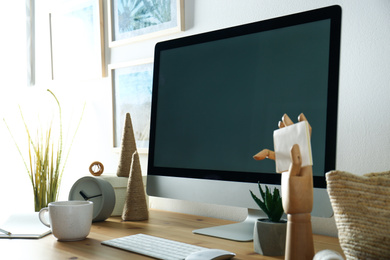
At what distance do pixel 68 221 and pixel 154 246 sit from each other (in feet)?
0.74

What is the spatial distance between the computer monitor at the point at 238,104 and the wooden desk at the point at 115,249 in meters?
0.08

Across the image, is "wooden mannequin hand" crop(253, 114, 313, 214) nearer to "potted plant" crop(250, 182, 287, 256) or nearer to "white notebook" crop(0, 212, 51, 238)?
"potted plant" crop(250, 182, 287, 256)

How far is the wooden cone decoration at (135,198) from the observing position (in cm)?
132


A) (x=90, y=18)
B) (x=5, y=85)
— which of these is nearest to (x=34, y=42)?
(x=5, y=85)

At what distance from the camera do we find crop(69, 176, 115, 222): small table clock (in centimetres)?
128

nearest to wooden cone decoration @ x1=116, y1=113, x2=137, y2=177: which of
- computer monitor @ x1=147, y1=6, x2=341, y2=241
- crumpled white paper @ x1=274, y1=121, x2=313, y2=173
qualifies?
computer monitor @ x1=147, y1=6, x2=341, y2=241

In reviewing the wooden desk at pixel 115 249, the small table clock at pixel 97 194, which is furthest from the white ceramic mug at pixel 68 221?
the small table clock at pixel 97 194

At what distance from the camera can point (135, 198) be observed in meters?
1.33

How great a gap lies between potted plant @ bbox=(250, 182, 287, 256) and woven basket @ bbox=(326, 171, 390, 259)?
21cm

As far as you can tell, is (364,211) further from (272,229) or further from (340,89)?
(340,89)

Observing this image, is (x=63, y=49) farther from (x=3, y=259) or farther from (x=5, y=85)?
(x=3, y=259)

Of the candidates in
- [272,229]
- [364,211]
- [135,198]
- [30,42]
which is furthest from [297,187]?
[30,42]

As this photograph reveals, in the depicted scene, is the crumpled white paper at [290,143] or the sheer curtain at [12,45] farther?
the sheer curtain at [12,45]

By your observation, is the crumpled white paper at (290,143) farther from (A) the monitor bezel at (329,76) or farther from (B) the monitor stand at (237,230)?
(B) the monitor stand at (237,230)
